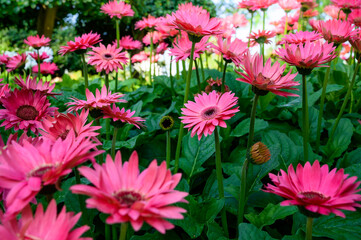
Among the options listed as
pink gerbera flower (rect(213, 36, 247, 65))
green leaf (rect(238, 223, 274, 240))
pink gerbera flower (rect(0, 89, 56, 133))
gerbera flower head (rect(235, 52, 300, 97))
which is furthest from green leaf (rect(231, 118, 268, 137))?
pink gerbera flower (rect(0, 89, 56, 133))

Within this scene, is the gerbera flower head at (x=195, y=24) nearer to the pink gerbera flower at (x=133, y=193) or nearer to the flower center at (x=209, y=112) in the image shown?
the flower center at (x=209, y=112)

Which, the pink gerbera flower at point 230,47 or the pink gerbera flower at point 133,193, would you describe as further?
the pink gerbera flower at point 230,47

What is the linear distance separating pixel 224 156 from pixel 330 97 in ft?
3.77

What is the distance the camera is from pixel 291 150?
1.57 m

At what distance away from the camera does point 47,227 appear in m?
0.61

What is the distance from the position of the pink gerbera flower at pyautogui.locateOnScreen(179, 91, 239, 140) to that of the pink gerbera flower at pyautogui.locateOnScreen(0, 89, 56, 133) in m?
0.53

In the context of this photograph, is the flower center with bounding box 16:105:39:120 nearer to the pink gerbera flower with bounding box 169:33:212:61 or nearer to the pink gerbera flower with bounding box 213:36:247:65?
the pink gerbera flower with bounding box 169:33:212:61

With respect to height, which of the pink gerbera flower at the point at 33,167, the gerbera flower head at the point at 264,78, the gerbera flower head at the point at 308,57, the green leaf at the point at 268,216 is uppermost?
the gerbera flower head at the point at 308,57

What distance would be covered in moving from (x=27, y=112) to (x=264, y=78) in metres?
0.87

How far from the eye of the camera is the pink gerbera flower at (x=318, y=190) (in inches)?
29.0

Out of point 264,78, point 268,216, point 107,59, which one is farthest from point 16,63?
point 268,216

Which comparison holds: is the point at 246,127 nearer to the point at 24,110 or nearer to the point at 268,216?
the point at 268,216

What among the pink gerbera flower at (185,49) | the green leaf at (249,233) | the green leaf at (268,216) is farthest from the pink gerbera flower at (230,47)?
the green leaf at (249,233)

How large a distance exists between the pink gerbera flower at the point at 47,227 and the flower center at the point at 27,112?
0.69m
